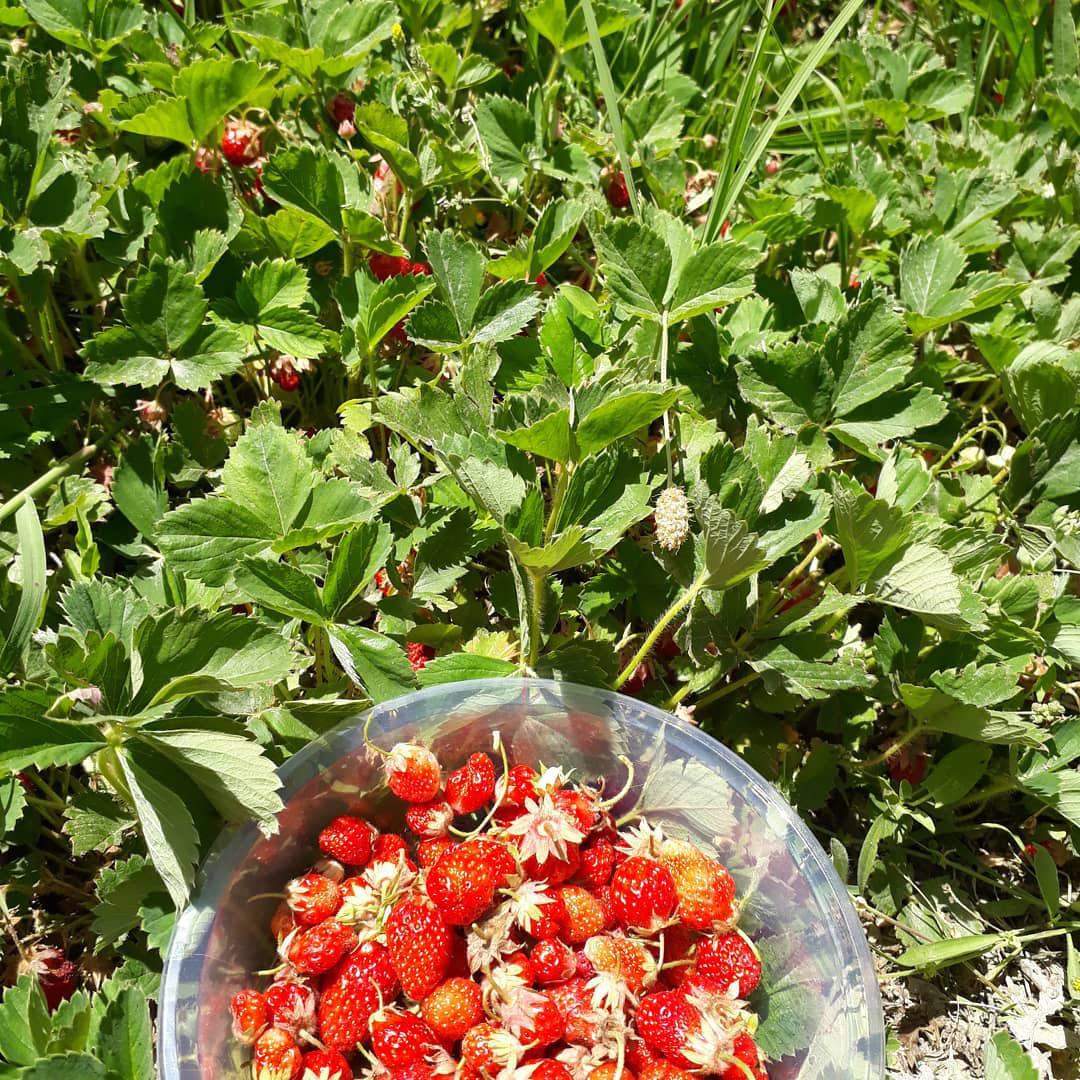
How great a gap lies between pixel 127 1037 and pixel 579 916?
0.42 meters

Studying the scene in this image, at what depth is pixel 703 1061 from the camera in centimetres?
93

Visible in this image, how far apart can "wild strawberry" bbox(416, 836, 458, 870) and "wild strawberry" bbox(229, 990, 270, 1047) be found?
195mm

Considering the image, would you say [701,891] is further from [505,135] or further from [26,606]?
[505,135]

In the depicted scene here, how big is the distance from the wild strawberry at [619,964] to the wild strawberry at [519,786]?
154 mm

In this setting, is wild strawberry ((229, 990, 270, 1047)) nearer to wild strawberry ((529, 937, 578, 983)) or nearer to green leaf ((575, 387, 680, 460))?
wild strawberry ((529, 937, 578, 983))

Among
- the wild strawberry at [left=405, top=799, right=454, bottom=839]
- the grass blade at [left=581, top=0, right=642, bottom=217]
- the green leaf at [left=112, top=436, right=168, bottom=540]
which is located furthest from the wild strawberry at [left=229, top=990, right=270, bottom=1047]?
the grass blade at [left=581, top=0, right=642, bottom=217]

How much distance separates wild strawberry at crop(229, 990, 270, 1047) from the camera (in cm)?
95

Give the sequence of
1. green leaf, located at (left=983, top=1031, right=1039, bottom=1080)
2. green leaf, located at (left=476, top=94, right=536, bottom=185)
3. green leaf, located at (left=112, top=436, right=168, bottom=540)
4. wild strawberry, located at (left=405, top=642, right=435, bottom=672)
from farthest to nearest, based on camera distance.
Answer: green leaf, located at (left=476, top=94, right=536, bottom=185) < green leaf, located at (left=112, top=436, right=168, bottom=540) < wild strawberry, located at (left=405, top=642, right=435, bottom=672) < green leaf, located at (left=983, top=1031, right=1039, bottom=1080)

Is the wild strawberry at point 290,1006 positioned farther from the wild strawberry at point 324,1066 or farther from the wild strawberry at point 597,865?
the wild strawberry at point 597,865

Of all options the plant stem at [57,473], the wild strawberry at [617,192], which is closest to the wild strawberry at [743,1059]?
the plant stem at [57,473]

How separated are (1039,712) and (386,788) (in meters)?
0.76

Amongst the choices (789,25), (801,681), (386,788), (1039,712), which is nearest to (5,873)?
(386,788)

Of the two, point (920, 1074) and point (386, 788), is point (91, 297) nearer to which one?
point (386, 788)

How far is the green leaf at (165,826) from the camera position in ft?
2.85
